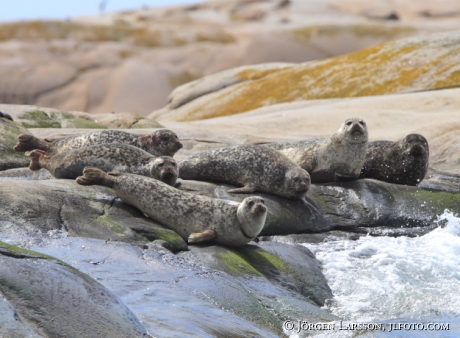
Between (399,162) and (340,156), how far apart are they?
110 cm

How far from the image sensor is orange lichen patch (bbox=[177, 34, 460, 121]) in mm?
25859

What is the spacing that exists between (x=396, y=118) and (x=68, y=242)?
13.2m

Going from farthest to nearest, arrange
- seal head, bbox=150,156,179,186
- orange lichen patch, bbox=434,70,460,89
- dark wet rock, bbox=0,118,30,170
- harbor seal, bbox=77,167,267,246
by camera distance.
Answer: orange lichen patch, bbox=434,70,460,89 → dark wet rock, bbox=0,118,30,170 → seal head, bbox=150,156,179,186 → harbor seal, bbox=77,167,267,246

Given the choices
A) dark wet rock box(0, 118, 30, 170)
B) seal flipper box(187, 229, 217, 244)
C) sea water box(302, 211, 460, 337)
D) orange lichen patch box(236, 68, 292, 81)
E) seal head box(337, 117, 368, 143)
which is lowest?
sea water box(302, 211, 460, 337)

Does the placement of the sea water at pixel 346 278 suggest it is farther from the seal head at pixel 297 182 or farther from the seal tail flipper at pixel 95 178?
the seal tail flipper at pixel 95 178

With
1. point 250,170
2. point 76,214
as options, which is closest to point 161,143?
point 250,170

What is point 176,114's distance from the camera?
3027 cm

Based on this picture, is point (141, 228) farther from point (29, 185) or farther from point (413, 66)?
point (413, 66)

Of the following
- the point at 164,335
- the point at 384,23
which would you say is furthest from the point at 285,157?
the point at 384,23

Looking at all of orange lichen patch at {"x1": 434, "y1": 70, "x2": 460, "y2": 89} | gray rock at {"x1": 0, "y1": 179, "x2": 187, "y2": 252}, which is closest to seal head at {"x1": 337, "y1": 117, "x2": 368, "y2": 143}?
gray rock at {"x1": 0, "y1": 179, "x2": 187, "y2": 252}

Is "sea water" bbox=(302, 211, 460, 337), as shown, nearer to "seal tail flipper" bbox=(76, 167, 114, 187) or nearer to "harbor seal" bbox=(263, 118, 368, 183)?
"harbor seal" bbox=(263, 118, 368, 183)

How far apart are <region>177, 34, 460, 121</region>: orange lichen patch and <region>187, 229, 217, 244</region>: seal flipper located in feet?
56.4

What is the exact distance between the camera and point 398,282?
30.5ft

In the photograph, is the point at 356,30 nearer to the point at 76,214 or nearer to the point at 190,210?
the point at 190,210
